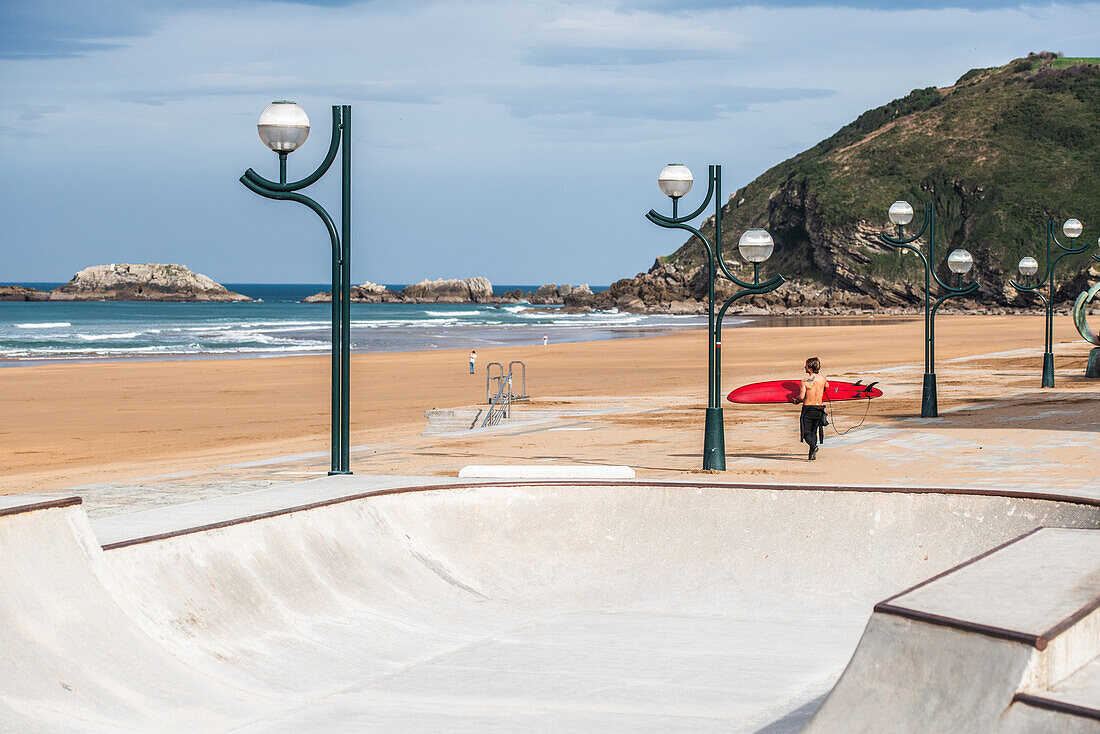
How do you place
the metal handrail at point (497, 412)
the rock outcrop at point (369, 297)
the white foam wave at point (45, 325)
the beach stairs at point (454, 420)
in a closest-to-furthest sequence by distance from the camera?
the metal handrail at point (497, 412), the beach stairs at point (454, 420), the white foam wave at point (45, 325), the rock outcrop at point (369, 297)

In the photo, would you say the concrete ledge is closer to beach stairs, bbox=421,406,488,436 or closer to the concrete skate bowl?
the concrete skate bowl

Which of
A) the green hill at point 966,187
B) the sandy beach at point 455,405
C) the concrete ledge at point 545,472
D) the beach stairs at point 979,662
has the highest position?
the green hill at point 966,187

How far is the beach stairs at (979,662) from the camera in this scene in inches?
155

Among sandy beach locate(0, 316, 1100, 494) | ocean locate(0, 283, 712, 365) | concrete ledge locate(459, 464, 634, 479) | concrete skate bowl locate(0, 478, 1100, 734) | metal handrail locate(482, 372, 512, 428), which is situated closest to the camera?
concrete skate bowl locate(0, 478, 1100, 734)

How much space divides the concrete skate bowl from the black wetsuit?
5616mm

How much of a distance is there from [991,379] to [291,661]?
83.6 feet

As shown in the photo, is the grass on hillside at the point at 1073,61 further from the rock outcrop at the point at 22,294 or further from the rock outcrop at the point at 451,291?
the rock outcrop at the point at 22,294

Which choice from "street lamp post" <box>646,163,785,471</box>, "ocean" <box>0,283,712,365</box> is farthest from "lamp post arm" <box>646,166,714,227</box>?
"ocean" <box>0,283,712,365</box>

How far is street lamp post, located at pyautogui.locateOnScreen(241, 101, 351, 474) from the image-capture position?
1073cm

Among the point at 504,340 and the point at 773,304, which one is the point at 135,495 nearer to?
the point at 504,340

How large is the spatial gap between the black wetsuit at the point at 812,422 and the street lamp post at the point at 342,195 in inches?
235

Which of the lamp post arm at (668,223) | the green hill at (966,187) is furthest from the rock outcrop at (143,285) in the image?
the lamp post arm at (668,223)

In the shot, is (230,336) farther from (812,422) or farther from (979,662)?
(979,662)

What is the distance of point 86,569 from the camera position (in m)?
6.25
